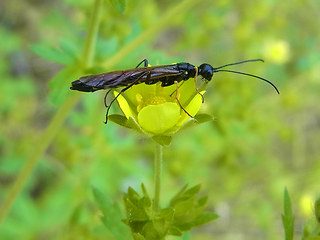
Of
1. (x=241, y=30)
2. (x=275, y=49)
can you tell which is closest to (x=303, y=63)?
(x=275, y=49)

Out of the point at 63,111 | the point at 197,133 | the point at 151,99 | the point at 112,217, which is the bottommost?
the point at 112,217

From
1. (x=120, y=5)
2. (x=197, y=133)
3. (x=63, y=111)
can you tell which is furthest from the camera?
(x=197, y=133)

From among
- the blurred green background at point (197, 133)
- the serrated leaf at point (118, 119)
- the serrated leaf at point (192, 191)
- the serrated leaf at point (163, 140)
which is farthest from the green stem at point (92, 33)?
the serrated leaf at point (192, 191)

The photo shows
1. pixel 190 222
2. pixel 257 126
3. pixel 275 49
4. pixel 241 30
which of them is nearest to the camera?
pixel 190 222

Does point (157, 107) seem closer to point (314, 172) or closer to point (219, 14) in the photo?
point (219, 14)

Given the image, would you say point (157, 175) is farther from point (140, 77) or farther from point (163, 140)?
point (140, 77)

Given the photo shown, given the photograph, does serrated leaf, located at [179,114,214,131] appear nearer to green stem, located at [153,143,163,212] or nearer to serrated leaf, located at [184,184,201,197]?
green stem, located at [153,143,163,212]

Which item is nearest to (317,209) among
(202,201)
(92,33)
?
(202,201)
